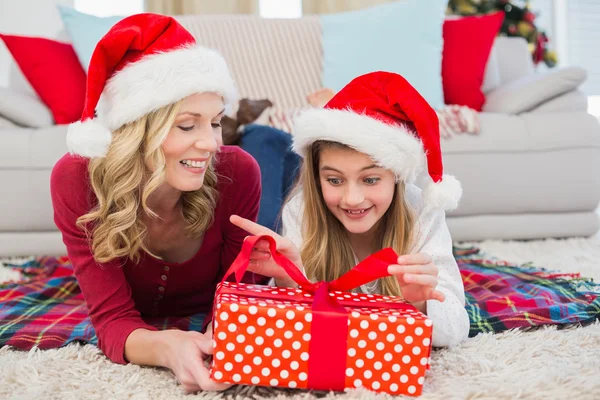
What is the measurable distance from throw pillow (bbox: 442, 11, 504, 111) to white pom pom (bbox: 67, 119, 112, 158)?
6.30 ft

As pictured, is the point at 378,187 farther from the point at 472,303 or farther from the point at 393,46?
the point at 393,46

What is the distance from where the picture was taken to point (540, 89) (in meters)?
2.46

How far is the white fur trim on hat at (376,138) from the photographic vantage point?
1.19 metres

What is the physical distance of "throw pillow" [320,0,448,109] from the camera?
2.55m

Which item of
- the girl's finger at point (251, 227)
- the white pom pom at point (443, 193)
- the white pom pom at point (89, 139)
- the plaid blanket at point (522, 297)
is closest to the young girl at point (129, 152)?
the white pom pom at point (89, 139)

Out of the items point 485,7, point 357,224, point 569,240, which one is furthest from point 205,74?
point 485,7

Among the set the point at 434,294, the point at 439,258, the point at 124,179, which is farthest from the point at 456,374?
the point at 124,179

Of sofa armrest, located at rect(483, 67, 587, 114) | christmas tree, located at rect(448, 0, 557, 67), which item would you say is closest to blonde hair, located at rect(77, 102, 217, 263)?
sofa armrest, located at rect(483, 67, 587, 114)

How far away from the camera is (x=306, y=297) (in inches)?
38.4

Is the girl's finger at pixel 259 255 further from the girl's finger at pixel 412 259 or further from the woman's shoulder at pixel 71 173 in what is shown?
the woman's shoulder at pixel 71 173

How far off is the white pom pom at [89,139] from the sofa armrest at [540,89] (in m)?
1.92

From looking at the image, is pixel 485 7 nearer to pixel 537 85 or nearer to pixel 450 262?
pixel 537 85

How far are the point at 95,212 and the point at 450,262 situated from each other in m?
0.75

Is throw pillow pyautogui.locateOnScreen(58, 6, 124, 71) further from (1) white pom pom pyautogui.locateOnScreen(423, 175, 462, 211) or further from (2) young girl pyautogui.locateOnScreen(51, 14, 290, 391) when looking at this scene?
(1) white pom pom pyautogui.locateOnScreen(423, 175, 462, 211)
